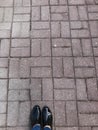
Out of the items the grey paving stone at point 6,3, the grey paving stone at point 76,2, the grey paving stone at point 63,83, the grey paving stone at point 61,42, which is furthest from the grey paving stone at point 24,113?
the grey paving stone at point 76,2

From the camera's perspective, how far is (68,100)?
331 centimetres

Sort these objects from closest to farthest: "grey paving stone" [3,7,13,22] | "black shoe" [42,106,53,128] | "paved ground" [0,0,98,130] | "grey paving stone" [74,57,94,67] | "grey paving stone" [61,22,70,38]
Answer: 1. "black shoe" [42,106,53,128]
2. "paved ground" [0,0,98,130]
3. "grey paving stone" [74,57,94,67]
4. "grey paving stone" [61,22,70,38]
5. "grey paving stone" [3,7,13,22]

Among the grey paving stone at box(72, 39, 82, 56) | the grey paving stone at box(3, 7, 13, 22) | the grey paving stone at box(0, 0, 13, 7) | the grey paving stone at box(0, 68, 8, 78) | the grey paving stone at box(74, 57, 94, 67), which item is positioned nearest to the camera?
the grey paving stone at box(0, 68, 8, 78)

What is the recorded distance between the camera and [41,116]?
10.6 ft

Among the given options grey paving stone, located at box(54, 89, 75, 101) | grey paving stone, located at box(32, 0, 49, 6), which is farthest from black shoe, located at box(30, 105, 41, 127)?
grey paving stone, located at box(32, 0, 49, 6)

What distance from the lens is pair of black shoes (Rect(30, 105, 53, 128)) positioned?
10.2 feet

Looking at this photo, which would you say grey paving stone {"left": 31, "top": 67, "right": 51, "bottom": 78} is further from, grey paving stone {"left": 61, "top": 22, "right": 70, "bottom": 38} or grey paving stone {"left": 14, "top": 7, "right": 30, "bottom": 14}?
grey paving stone {"left": 14, "top": 7, "right": 30, "bottom": 14}

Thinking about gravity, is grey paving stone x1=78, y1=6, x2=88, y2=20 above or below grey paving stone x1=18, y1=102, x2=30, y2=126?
above

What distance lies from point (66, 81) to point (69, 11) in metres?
1.23

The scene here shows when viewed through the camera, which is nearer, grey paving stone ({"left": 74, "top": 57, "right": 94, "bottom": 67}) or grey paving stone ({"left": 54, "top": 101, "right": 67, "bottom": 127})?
grey paving stone ({"left": 54, "top": 101, "right": 67, "bottom": 127})

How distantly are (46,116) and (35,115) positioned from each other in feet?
0.42

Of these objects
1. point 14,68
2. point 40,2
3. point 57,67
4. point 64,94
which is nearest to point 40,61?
point 57,67

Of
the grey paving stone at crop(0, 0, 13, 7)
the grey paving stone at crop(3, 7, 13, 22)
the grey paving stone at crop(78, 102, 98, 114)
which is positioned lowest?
the grey paving stone at crop(78, 102, 98, 114)

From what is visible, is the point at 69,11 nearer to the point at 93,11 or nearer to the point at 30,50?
the point at 93,11
